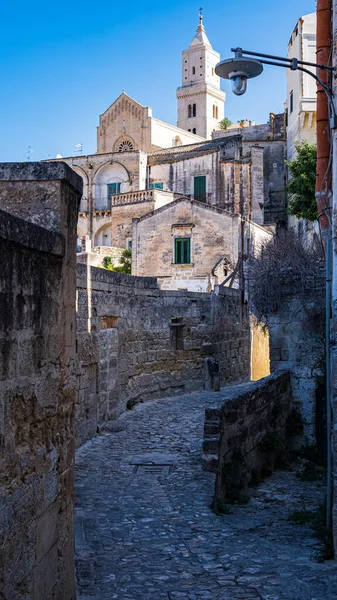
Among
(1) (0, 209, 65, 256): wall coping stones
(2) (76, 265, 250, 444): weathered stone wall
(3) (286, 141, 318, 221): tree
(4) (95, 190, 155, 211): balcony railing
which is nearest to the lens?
(1) (0, 209, 65, 256): wall coping stones

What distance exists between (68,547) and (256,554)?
8.18 feet

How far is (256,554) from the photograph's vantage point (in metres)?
6.14

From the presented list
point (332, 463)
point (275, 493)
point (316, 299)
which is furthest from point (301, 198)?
point (332, 463)

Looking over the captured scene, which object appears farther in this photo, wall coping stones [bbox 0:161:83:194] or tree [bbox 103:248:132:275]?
tree [bbox 103:248:132:275]

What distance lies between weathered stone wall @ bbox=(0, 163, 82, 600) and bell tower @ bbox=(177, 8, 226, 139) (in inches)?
2540

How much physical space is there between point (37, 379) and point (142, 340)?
1068 cm

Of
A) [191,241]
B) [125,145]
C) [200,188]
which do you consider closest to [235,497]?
[191,241]

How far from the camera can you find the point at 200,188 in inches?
1638

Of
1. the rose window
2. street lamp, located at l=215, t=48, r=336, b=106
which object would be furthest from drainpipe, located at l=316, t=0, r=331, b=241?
the rose window

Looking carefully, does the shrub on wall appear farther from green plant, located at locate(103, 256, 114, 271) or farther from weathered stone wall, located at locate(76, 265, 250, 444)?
green plant, located at locate(103, 256, 114, 271)

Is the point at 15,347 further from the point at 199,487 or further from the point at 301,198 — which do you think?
the point at 301,198

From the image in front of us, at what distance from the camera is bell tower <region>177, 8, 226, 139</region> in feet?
221

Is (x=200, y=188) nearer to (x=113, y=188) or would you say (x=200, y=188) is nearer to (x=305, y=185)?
(x=113, y=188)

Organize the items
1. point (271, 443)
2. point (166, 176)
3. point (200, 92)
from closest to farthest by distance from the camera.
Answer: point (271, 443) < point (166, 176) < point (200, 92)
